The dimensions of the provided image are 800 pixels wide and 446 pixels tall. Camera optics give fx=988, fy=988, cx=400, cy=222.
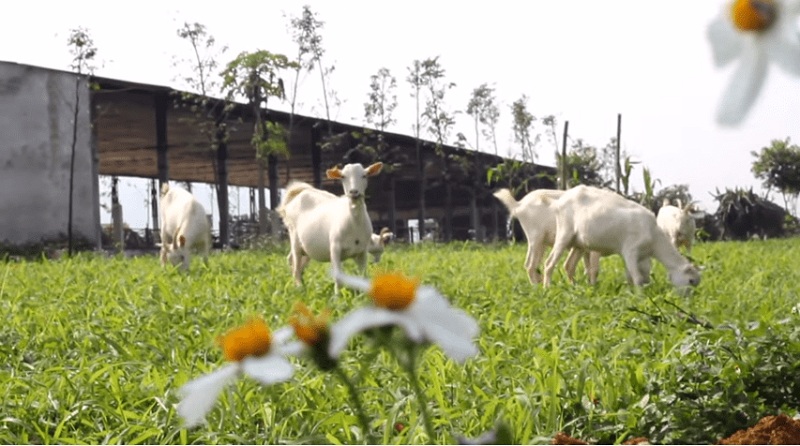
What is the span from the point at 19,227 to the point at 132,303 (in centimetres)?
1082

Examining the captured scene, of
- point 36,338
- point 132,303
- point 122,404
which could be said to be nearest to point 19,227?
point 132,303

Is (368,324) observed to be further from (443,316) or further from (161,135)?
(161,135)

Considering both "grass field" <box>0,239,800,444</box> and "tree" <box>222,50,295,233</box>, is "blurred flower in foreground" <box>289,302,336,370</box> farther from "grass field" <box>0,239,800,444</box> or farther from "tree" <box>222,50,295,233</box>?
"tree" <box>222,50,295,233</box>

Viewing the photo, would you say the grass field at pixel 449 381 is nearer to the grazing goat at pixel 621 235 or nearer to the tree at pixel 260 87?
the grazing goat at pixel 621 235

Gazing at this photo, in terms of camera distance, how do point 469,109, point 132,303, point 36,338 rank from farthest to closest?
point 469,109 → point 132,303 → point 36,338

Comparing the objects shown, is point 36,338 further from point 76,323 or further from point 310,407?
point 310,407

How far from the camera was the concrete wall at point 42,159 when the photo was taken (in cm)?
1538

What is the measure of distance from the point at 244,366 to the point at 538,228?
687 cm

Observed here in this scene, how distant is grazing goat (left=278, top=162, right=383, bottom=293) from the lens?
234 inches

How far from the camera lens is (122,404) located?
2.92 m

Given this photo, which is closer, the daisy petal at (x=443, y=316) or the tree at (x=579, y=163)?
the daisy petal at (x=443, y=316)

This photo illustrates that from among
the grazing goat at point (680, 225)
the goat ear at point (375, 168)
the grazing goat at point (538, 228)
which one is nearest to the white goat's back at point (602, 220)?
the grazing goat at point (538, 228)

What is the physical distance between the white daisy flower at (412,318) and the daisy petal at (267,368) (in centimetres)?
1

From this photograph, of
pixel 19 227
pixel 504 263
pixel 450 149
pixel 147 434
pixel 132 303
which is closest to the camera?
pixel 147 434
